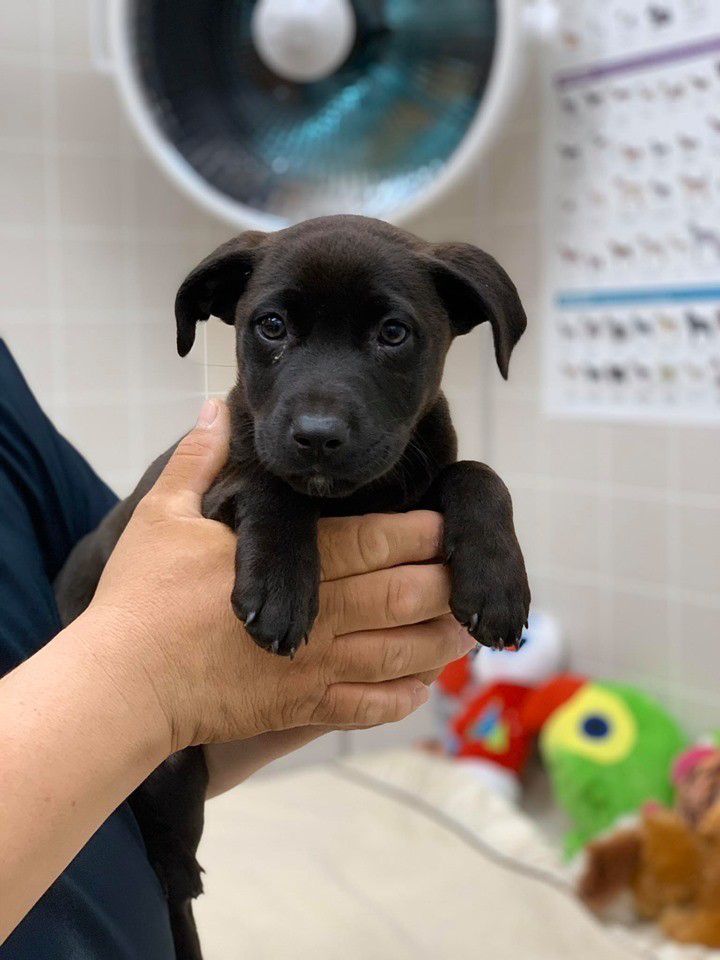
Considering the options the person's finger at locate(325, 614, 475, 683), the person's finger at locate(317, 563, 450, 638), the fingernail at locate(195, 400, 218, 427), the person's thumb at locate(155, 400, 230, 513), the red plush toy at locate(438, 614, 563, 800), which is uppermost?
the fingernail at locate(195, 400, 218, 427)

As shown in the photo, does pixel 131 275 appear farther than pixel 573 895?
Yes

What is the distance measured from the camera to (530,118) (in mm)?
2221

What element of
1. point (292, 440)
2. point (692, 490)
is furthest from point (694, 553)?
point (292, 440)

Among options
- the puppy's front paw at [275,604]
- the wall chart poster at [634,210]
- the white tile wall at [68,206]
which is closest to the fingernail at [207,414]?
the puppy's front paw at [275,604]

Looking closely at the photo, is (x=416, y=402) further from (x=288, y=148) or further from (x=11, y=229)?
(x=11, y=229)

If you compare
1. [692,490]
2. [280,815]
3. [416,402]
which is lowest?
[280,815]

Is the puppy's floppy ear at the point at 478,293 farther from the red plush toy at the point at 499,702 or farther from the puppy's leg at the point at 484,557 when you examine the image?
the red plush toy at the point at 499,702

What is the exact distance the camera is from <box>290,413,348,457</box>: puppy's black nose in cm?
73

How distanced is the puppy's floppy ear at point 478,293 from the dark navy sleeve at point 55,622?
1.28ft

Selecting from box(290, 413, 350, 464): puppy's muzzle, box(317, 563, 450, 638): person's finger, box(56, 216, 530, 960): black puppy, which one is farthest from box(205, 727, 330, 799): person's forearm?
box(290, 413, 350, 464): puppy's muzzle

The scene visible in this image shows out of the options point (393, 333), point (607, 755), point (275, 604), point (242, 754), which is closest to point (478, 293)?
point (393, 333)

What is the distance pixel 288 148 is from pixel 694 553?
43.3 inches

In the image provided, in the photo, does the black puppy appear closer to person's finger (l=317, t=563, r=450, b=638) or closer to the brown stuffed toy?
person's finger (l=317, t=563, r=450, b=638)

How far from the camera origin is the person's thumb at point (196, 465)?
0.80 meters
